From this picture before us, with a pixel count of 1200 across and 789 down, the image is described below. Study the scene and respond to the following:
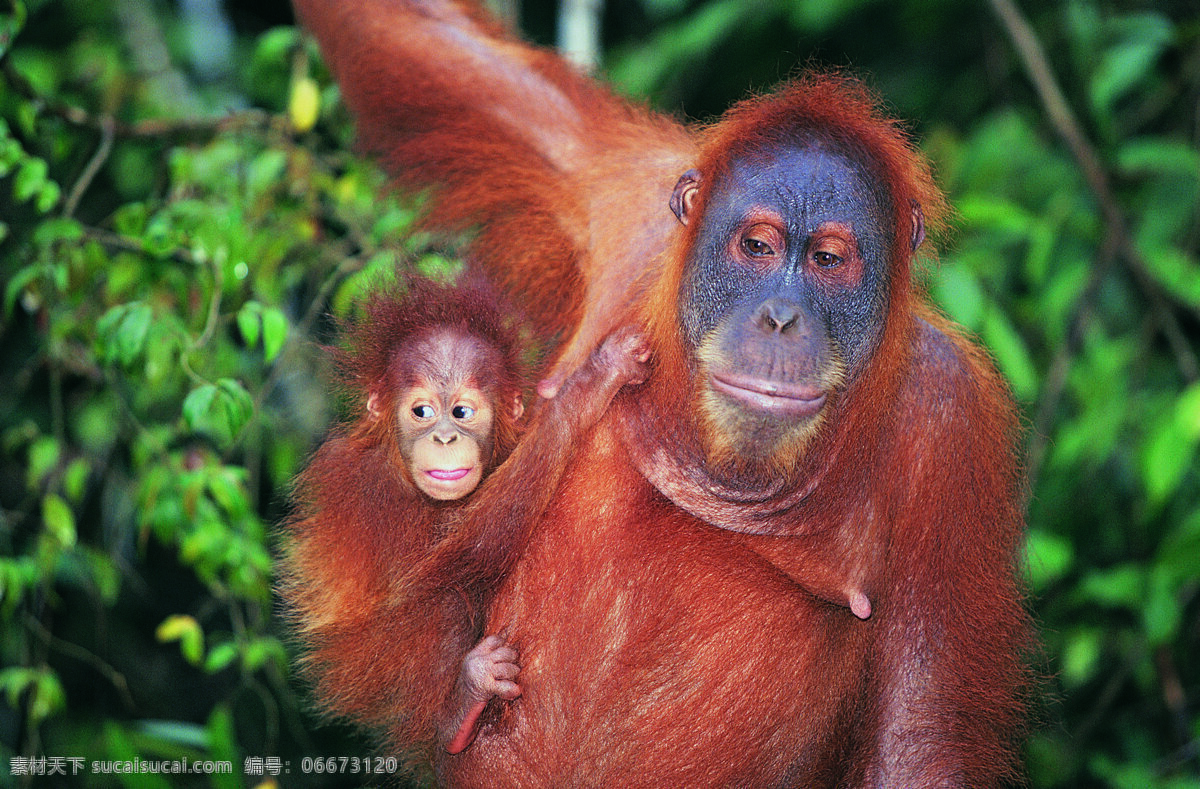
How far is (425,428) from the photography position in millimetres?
2049

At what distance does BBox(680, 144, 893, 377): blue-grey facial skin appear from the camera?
1818 millimetres

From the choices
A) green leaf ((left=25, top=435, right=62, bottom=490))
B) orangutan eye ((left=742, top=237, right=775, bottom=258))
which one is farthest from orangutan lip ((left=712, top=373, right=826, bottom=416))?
green leaf ((left=25, top=435, right=62, bottom=490))

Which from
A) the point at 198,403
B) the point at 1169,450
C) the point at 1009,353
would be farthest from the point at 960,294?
the point at 198,403

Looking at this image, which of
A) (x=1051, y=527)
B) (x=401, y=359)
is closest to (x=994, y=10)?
(x=1051, y=527)

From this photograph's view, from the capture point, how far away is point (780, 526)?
6.62ft

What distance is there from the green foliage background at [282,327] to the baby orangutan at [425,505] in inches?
8.6

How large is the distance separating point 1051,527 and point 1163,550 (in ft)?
1.55

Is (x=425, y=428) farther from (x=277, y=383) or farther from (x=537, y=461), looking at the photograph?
(x=277, y=383)

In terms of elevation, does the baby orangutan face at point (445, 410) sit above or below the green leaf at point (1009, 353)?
below

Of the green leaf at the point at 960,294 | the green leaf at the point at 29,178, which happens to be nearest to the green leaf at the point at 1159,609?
the green leaf at the point at 960,294

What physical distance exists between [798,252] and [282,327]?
104cm

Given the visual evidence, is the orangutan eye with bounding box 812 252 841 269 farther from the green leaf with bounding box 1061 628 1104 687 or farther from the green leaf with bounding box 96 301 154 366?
the green leaf with bounding box 1061 628 1104 687

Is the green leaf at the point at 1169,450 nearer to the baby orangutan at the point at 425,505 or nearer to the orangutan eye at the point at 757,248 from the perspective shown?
the orangutan eye at the point at 757,248

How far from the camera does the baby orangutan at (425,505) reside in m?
1.92
